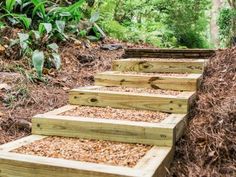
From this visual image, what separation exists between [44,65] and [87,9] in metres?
2.38

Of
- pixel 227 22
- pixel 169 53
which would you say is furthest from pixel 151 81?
pixel 227 22

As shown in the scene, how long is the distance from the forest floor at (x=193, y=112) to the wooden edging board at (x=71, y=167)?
246 millimetres

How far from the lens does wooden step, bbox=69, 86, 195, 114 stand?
9.40 feet

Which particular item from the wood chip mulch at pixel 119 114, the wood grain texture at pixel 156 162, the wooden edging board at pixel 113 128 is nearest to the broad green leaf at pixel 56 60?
the wood chip mulch at pixel 119 114

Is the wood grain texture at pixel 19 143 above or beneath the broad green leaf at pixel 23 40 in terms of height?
beneath

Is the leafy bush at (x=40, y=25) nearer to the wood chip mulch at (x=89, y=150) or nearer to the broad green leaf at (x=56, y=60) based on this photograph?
the broad green leaf at (x=56, y=60)

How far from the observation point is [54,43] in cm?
437

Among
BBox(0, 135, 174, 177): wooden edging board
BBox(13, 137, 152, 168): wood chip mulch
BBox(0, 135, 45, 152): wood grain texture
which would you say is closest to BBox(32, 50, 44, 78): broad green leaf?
BBox(0, 135, 45, 152): wood grain texture

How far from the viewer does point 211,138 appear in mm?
2541

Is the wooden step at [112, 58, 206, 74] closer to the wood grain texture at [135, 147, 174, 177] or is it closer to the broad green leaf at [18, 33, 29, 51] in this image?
the broad green leaf at [18, 33, 29, 51]

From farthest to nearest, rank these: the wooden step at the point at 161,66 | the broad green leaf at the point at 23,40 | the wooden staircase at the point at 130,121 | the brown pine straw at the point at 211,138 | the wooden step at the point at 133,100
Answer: the broad green leaf at the point at 23,40 → the wooden step at the point at 161,66 → the wooden step at the point at 133,100 → the brown pine straw at the point at 211,138 → the wooden staircase at the point at 130,121

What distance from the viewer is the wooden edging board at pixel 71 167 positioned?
6.50 ft

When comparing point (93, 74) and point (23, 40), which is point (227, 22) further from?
point (23, 40)

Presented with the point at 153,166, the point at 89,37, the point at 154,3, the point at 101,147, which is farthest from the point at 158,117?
the point at 154,3
